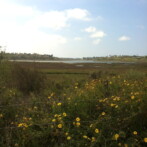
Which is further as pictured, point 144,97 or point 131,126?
point 144,97

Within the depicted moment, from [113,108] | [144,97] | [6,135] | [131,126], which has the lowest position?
[6,135]

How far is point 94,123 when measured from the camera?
3.34 metres

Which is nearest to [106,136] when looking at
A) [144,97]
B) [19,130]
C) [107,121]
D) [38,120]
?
[107,121]

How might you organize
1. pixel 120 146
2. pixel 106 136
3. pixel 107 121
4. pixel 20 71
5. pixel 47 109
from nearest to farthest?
pixel 120 146 → pixel 106 136 → pixel 107 121 → pixel 47 109 → pixel 20 71

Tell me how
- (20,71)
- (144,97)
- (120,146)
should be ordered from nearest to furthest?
(120,146) → (144,97) → (20,71)

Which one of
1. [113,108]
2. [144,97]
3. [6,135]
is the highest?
[144,97]

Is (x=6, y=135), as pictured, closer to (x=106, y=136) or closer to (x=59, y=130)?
(x=59, y=130)

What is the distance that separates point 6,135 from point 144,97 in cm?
301

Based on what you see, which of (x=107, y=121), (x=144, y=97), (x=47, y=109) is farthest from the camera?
(x=47, y=109)

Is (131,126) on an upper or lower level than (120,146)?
upper

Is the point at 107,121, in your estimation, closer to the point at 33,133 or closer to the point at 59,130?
the point at 59,130

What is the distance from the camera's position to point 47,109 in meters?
4.34

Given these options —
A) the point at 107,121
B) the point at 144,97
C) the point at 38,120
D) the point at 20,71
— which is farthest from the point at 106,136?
the point at 20,71

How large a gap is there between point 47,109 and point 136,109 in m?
2.20
